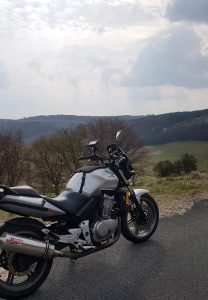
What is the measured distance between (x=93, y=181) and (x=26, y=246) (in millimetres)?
1329

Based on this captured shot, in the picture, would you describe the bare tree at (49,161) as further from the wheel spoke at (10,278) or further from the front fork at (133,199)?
the wheel spoke at (10,278)

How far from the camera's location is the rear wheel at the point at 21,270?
4402 millimetres

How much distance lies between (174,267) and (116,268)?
0.72 meters

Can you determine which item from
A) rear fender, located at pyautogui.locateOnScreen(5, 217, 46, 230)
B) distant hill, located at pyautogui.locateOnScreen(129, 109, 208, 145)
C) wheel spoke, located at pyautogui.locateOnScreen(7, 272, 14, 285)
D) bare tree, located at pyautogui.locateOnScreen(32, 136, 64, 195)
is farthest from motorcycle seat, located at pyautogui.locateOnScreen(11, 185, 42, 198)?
distant hill, located at pyautogui.locateOnScreen(129, 109, 208, 145)

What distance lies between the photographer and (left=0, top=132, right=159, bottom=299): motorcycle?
4.44m

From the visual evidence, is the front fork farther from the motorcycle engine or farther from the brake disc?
the brake disc

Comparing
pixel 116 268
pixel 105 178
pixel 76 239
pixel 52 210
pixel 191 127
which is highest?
pixel 191 127

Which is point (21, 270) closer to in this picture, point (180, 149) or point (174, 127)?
point (180, 149)

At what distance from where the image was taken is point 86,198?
5234 mm

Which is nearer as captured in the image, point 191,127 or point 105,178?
point 105,178

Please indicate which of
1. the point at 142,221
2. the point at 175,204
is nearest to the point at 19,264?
the point at 142,221

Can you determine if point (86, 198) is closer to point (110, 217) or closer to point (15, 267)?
point (110, 217)

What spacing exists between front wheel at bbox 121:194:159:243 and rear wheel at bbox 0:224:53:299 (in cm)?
171

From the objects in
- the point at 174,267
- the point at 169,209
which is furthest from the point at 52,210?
the point at 169,209
